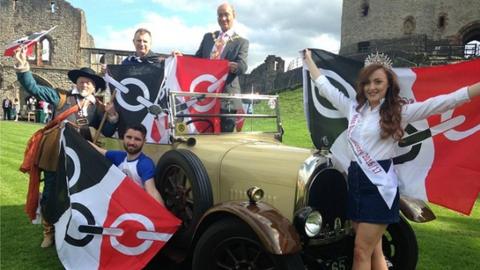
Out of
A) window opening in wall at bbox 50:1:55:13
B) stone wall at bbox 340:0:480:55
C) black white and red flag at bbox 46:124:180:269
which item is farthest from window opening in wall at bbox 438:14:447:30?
black white and red flag at bbox 46:124:180:269

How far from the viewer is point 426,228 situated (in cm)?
704

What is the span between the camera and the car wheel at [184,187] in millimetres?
4195

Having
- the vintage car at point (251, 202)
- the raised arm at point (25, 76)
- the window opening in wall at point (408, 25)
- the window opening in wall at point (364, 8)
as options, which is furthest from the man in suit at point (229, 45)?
the window opening in wall at point (364, 8)

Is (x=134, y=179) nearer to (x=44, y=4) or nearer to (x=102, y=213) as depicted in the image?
(x=102, y=213)

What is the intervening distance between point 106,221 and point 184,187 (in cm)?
77

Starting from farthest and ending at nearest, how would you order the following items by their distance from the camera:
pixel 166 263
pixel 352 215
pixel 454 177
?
pixel 166 263
pixel 454 177
pixel 352 215

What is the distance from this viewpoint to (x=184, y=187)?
14.9 ft

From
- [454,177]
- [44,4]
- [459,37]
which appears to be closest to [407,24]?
[459,37]

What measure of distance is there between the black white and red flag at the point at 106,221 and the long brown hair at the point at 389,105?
196 centimetres

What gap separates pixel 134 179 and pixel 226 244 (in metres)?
1.34

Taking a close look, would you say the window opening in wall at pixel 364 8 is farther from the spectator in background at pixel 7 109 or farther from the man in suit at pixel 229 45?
the man in suit at pixel 229 45

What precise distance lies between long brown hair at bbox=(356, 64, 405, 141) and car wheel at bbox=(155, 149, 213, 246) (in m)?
1.49

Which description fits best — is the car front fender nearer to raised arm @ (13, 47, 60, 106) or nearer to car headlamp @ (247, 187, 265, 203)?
car headlamp @ (247, 187, 265, 203)

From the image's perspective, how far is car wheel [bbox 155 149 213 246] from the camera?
4195mm
